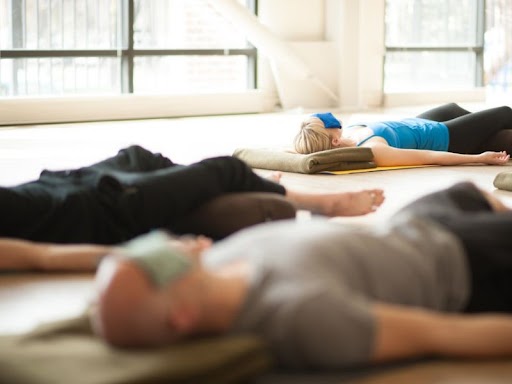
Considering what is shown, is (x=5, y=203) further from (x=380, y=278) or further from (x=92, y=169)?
(x=380, y=278)

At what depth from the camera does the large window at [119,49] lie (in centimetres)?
873

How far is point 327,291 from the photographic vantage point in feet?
6.18

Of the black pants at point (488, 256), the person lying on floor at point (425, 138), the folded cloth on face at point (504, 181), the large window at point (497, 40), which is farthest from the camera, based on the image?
the large window at point (497, 40)

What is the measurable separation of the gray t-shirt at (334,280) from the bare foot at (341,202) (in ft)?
3.35

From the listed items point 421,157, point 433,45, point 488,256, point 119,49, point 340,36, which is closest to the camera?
point 488,256

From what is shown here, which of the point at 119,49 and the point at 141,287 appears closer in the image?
the point at 141,287

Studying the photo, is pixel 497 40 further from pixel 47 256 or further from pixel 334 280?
pixel 334 280

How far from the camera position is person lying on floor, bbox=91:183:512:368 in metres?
1.85

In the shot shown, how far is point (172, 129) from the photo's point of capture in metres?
7.81

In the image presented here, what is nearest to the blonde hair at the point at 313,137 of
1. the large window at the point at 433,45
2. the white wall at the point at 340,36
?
the white wall at the point at 340,36

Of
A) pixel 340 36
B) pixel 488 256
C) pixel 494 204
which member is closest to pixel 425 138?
pixel 494 204

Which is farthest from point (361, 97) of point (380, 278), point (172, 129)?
point (380, 278)

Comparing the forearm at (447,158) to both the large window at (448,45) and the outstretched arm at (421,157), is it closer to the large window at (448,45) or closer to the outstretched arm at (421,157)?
the outstretched arm at (421,157)

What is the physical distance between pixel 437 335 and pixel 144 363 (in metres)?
0.61
